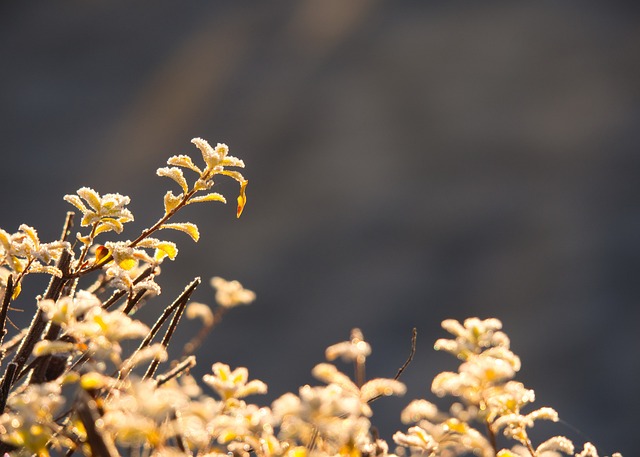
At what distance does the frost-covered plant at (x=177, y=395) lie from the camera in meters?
0.56

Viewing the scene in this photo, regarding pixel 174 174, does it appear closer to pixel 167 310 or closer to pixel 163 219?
pixel 163 219

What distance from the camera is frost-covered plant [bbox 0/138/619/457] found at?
1.84 ft

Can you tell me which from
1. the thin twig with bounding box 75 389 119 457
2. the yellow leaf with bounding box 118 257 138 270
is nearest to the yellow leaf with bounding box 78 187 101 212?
the yellow leaf with bounding box 118 257 138 270

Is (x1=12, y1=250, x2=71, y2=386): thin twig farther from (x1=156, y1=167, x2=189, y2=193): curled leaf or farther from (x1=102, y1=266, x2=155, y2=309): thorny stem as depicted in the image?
(x1=156, y1=167, x2=189, y2=193): curled leaf

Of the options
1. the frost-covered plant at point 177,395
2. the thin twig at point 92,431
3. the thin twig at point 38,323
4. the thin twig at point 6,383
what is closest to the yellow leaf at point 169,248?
the frost-covered plant at point 177,395

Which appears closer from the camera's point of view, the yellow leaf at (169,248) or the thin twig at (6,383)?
the thin twig at (6,383)

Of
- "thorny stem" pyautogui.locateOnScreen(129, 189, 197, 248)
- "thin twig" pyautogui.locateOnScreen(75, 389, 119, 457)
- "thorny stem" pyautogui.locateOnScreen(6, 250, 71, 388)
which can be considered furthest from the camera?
"thorny stem" pyautogui.locateOnScreen(129, 189, 197, 248)

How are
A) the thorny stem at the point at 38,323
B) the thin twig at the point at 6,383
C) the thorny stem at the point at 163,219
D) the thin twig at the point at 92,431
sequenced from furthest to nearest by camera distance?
the thorny stem at the point at 163,219 → the thorny stem at the point at 38,323 → the thin twig at the point at 6,383 → the thin twig at the point at 92,431

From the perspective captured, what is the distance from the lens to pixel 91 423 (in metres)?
0.51

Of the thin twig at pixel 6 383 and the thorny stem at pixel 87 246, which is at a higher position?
the thorny stem at pixel 87 246

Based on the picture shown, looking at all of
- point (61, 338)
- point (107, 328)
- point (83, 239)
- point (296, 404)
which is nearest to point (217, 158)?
point (83, 239)

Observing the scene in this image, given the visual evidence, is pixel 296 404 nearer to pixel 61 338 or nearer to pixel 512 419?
pixel 512 419

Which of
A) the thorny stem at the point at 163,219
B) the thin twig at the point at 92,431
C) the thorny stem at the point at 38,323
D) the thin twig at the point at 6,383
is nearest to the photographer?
the thin twig at the point at 92,431

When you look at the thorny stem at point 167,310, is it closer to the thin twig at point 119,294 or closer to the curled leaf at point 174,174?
the thin twig at point 119,294
